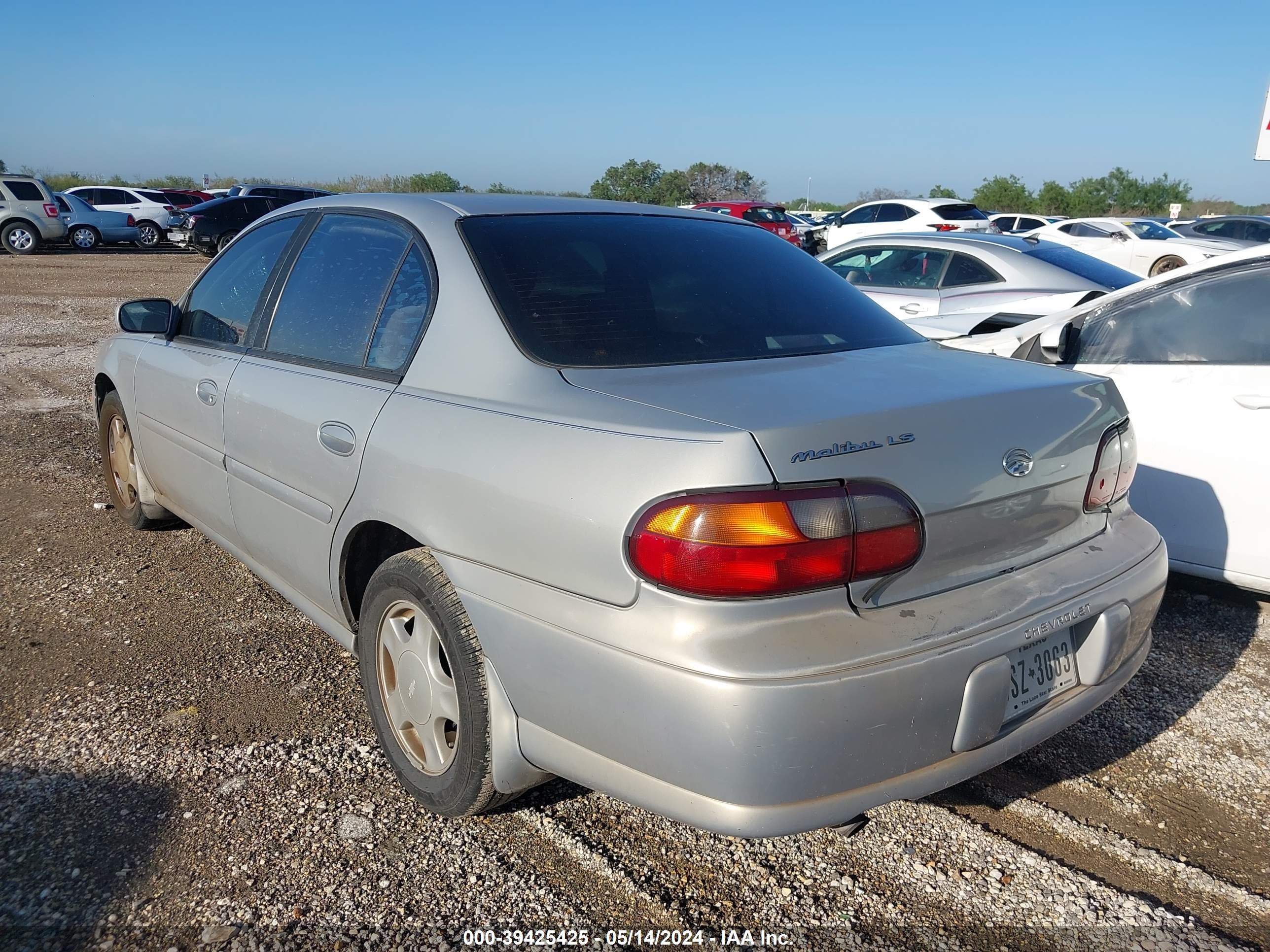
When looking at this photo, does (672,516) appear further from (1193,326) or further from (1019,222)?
(1019,222)

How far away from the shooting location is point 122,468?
15.7 ft

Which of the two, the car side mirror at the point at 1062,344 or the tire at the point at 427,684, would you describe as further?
the car side mirror at the point at 1062,344

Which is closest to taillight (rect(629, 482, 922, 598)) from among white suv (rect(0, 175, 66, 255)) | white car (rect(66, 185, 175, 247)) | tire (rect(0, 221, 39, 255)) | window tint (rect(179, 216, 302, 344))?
window tint (rect(179, 216, 302, 344))

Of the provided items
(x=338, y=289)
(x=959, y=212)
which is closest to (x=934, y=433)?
(x=338, y=289)

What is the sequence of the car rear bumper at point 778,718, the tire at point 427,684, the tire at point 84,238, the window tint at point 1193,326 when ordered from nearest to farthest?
the car rear bumper at point 778,718, the tire at point 427,684, the window tint at point 1193,326, the tire at point 84,238

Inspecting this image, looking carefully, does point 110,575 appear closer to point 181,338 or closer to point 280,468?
point 181,338

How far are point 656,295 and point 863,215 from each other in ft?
64.4

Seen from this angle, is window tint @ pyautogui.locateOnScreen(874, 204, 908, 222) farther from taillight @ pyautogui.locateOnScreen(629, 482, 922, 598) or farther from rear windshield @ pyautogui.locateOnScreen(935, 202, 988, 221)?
taillight @ pyautogui.locateOnScreen(629, 482, 922, 598)

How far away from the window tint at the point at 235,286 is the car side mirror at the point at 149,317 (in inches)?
2.1

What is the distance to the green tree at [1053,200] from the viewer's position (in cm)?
5200

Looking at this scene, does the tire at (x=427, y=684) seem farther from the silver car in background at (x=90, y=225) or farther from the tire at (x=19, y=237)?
the silver car in background at (x=90, y=225)

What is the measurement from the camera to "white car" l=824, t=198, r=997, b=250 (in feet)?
62.8

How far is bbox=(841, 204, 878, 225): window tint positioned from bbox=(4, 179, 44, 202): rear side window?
19.3m

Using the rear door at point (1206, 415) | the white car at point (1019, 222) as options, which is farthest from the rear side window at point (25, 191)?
the rear door at point (1206, 415)
